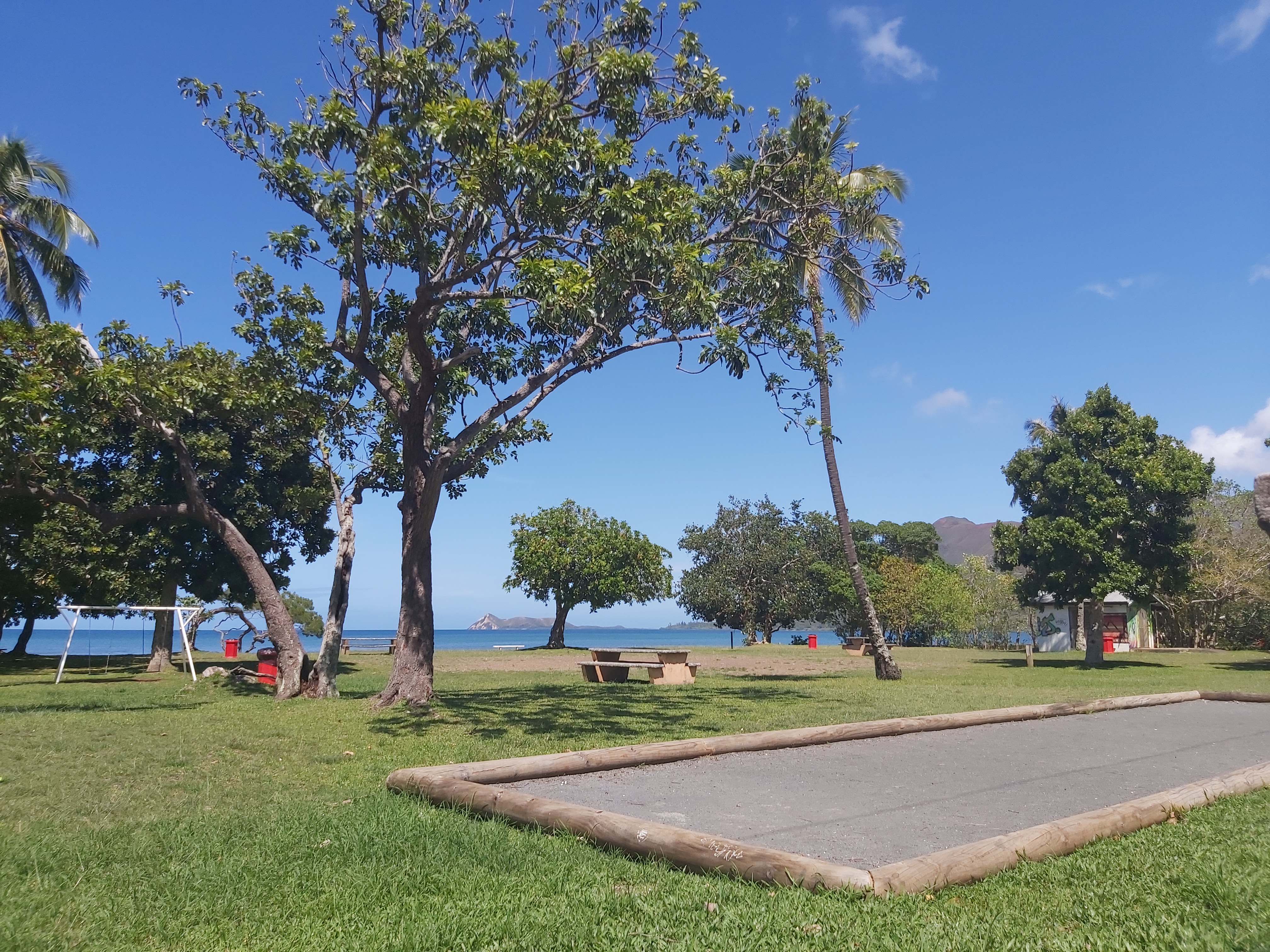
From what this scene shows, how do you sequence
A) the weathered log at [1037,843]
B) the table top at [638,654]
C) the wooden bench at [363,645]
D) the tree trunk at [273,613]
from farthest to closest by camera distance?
the wooden bench at [363,645]
the table top at [638,654]
the tree trunk at [273,613]
the weathered log at [1037,843]

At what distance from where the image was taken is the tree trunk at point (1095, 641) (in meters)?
27.7

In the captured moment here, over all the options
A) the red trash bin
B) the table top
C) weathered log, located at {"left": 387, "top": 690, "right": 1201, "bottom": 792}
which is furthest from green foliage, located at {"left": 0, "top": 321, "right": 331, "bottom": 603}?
weathered log, located at {"left": 387, "top": 690, "right": 1201, "bottom": 792}

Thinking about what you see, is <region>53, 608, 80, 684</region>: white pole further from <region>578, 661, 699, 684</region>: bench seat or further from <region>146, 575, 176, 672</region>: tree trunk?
<region>578, 661, 699, 684</region>: bench seat

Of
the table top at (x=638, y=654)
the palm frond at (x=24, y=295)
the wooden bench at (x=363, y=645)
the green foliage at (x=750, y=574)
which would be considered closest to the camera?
the table top at (x=638, y=654)

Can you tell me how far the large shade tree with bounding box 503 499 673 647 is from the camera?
140ft

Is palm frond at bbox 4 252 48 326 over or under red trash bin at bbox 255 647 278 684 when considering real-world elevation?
over

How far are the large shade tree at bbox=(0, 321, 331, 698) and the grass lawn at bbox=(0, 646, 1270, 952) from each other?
487cm

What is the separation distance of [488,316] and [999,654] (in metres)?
28.2

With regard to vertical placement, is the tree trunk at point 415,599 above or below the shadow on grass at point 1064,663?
above

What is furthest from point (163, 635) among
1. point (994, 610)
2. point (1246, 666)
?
point (994, 610)

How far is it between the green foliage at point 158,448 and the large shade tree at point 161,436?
3 cm

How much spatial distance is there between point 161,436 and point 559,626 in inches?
1275

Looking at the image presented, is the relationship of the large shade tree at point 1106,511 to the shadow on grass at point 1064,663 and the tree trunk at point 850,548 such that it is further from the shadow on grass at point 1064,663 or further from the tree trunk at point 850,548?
the tree trunk at point 850,548

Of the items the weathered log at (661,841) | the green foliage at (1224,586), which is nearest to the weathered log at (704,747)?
the weathered log at (661,841)
